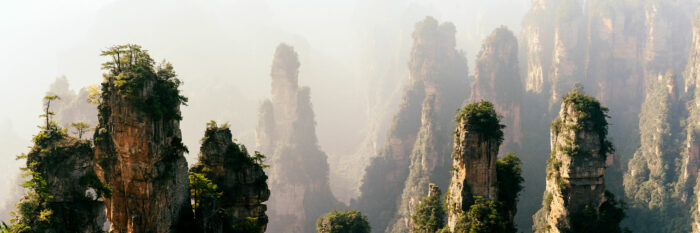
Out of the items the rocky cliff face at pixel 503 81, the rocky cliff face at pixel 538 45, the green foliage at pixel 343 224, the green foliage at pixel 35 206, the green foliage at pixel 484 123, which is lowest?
the green foliage at pixel 343 224

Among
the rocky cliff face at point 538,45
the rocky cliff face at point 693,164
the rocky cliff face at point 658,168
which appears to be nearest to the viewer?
the rocky cliff face at point 693,164

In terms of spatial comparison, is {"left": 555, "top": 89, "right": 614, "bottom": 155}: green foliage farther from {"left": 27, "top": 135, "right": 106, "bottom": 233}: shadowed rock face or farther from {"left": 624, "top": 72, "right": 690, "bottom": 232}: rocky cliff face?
{"left": 624, "top": 72, "right": 690, "bottom": 232}: rocky cliff face

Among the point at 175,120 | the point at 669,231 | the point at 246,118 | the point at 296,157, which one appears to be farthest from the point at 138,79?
the point at 246,118

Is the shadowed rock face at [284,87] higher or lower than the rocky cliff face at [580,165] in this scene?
higher

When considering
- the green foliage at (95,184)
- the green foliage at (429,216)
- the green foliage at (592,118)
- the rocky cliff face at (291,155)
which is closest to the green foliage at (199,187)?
the green foliage at (95,184)

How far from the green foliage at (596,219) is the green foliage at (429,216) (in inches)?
435

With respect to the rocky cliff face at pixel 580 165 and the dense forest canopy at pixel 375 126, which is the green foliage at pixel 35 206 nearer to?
the dense forest canopy at pixel 375 126

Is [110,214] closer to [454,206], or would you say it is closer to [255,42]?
[454,206]

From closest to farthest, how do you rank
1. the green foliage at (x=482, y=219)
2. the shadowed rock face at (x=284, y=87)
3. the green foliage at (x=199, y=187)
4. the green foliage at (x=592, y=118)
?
1. the green foliage at (x=199, y=187)
2. the green foliage at (x=482, y=219)
3. the green foliage at (x=592, y=118)
4. the shadowed rock face at (x=284, y=87)

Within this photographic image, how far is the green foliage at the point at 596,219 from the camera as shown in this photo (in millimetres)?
28906

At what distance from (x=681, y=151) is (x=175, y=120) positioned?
7161 cm

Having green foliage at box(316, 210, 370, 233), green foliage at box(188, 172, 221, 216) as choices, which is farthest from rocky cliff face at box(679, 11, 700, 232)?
green foliage at box(188, 172, 221, 216)

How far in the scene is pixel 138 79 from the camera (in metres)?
18.5

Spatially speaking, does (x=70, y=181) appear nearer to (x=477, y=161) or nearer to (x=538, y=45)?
(x=477, y=161)
